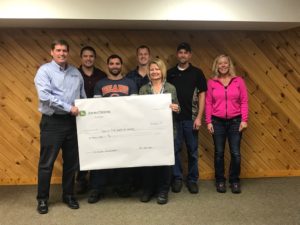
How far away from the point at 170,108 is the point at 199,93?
59 centimetres

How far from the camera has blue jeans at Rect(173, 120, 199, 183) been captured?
3.46m

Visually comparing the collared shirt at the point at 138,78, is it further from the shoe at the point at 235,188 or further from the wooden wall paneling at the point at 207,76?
the shoe at the point at 235,188

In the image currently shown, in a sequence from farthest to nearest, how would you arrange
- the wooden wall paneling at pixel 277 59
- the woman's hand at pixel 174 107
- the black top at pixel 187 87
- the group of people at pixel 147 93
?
the wooden wall paneling at pixel 277 59 → the black top at pixel 187 87 → the woman's hand at pixel 174 107 → the group of people at pixel 147 93

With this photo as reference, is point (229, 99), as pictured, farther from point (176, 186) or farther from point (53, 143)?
point (53, 143)

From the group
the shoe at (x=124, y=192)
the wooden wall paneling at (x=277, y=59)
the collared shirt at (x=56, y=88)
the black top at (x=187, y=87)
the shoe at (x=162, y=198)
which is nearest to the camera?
the collared shirt at (x=56, y=88)

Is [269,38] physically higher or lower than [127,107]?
higher

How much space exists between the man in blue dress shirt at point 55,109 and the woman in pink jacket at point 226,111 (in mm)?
1352

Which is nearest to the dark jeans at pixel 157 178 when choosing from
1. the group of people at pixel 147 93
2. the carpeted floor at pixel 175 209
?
the group of people at pixel 147 93

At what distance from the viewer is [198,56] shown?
3.84m

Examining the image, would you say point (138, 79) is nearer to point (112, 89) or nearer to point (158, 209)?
point (112, 89)

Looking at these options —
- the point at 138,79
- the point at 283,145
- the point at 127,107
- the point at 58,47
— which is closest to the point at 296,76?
the point at 283,145

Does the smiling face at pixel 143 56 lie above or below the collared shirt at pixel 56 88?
above

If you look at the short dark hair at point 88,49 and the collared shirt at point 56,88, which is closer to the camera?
the collared shirt at point 56,88

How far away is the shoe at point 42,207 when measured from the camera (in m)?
2.98
